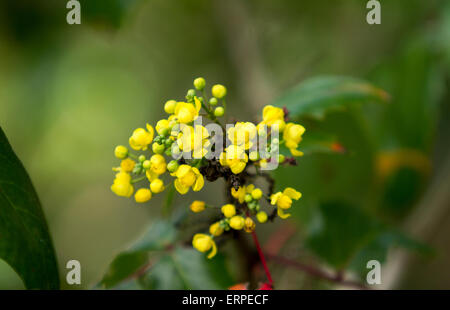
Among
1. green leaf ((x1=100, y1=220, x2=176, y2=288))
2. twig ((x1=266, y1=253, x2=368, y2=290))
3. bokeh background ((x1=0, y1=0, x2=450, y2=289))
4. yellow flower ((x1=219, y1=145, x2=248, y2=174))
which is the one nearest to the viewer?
yellow flower ((x1=219, y1=145, x2=248, y2=174))

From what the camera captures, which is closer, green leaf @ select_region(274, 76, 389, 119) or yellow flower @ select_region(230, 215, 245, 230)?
yellow flower @ select_region(230, 215, 245, 230)

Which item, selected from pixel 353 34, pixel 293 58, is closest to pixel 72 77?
pixel 293 58

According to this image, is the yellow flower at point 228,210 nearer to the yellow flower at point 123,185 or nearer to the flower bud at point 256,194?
the flower bud at point 256,194

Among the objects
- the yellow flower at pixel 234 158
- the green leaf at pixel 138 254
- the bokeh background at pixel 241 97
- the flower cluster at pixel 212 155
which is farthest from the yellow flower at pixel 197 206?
the bokeh background at pixel 241 97

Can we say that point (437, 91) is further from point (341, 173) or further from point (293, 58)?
point (293, 58)

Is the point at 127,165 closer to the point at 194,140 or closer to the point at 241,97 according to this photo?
the point at 194,140

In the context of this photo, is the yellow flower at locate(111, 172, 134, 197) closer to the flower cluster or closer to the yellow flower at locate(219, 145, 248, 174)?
the flower cluster

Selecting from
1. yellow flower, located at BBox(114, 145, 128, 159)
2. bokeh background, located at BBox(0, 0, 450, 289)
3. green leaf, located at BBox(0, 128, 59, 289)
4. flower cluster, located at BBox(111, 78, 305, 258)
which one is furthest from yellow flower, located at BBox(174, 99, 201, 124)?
bokeh background, located at BBox(0, 0, 450, 289)
